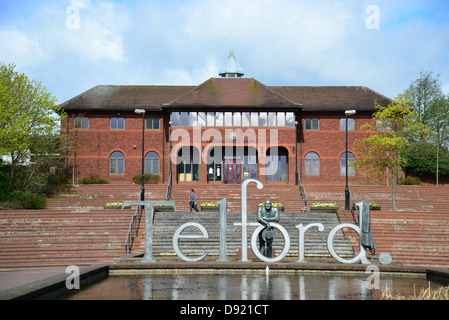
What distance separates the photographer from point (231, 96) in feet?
141

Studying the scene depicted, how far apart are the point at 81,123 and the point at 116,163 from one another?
178 inches

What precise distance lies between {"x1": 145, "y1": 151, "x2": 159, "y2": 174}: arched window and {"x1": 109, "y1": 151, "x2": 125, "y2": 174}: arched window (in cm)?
204

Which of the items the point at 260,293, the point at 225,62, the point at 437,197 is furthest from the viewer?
the point at 225,62

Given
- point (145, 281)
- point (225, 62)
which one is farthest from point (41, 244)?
point (225, 62)

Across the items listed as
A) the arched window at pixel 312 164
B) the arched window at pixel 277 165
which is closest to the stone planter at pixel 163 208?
the arched window at pixel 277 165

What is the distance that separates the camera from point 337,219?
78.3 feet

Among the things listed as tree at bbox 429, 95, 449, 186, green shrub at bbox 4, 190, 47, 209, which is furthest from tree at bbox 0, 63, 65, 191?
tree at bbox 429, 95, 449, 186

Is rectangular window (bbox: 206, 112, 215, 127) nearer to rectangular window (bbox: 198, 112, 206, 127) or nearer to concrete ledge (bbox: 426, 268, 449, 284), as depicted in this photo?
rectangular window (bbox: 198, 112, 206, 127)

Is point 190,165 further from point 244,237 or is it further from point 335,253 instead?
point 335,253

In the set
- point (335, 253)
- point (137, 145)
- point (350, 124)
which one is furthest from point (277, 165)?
point (335, 253)

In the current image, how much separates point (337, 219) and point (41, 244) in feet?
42.5

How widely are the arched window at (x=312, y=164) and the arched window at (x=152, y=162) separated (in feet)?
41.5
